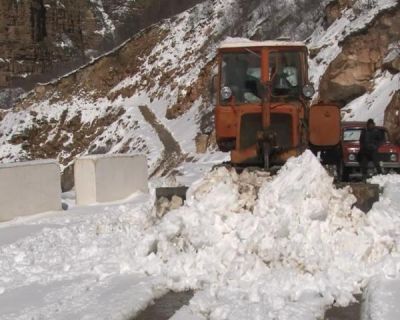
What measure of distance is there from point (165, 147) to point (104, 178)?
Result: 21.6 metres

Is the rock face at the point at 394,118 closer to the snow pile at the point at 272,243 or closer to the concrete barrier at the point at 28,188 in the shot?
the concrete barrier at the point at 28,188

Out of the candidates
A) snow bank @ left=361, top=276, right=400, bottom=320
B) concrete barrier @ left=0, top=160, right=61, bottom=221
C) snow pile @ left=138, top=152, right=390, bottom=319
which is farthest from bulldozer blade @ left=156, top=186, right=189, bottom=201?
concrete barrier @ left=0, top=160, right=61, bottom=221

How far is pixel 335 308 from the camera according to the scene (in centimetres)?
695

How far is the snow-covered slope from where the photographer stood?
A: 3509 cm

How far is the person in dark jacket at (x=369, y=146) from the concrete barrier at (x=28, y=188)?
7.81 m

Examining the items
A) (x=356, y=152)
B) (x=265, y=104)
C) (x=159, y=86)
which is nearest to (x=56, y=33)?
(x=159, y=86)

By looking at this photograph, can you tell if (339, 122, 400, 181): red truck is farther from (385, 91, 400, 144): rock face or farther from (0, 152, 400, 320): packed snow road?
(0, 152, 400, 320): packed snow road

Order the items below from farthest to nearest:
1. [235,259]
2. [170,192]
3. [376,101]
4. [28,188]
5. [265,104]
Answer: [376,101]
[28,188]
[265,104]
[170,192]
[235,259]

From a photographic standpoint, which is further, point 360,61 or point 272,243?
point 360,61

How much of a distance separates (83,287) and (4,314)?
1112 mm

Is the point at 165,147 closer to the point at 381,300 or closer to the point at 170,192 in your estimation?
the point at 170,192

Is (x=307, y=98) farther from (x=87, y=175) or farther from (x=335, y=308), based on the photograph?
(x=87, y=175)

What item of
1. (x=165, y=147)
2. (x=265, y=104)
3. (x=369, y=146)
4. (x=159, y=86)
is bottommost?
(x=165, y=147)

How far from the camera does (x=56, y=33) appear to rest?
3954 inches
